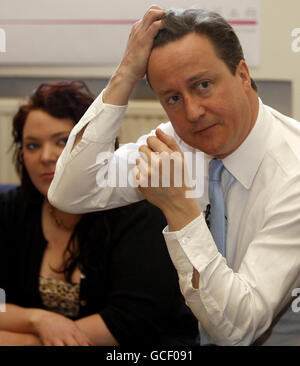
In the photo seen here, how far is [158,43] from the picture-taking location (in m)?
0.91

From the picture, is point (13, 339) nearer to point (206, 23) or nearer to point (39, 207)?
point (39, 207)

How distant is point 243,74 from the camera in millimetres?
950

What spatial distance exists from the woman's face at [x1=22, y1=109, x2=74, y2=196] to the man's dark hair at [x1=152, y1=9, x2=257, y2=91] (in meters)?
0.42

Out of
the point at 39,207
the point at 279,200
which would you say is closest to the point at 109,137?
the point at 279,200

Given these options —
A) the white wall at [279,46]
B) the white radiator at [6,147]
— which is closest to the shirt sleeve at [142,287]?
the white wall at [279,46]

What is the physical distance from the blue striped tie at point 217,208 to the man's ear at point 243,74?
0.14m

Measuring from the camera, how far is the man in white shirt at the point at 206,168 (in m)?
0.83

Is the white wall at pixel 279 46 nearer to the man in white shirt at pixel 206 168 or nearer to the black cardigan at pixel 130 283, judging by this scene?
the man in white shirt at pixel 206 168

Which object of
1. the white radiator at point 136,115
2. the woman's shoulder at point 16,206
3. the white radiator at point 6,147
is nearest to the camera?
the woman's shoulder at point 16,206

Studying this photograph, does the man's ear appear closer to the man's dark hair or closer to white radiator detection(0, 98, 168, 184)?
the man's dark hair

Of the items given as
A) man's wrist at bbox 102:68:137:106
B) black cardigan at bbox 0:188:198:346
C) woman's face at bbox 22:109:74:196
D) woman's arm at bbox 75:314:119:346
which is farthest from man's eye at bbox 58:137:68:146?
woman's arm at bbox 75:314:119:346

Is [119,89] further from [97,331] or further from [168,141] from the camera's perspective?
[97,331]
